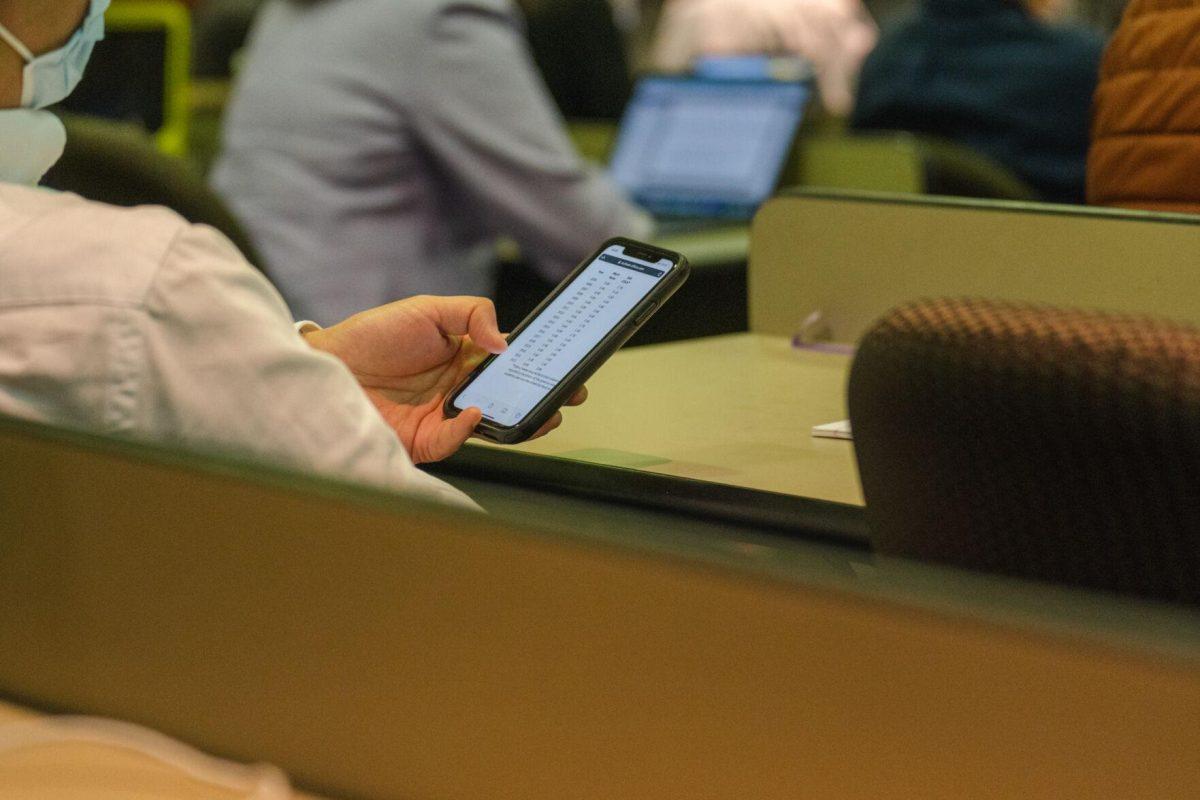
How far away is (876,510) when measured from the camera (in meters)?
0.64

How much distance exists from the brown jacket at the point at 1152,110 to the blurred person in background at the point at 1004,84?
1507 millimetres

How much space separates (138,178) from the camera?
1985mm

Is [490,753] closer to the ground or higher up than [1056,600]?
closer to the ground

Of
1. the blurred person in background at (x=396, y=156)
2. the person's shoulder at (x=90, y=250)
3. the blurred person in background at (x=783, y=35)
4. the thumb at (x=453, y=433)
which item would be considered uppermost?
the person's shoulder at (x=90, y=250)

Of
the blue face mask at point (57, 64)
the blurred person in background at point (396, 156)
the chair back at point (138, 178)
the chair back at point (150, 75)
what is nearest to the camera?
the blue face mask at point (57, 64)

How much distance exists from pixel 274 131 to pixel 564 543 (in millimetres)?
2062

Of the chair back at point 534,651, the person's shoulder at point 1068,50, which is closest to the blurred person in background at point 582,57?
the person's shoulder at point 1068,50

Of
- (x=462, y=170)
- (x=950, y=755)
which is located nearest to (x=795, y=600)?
(x=950, y=755)

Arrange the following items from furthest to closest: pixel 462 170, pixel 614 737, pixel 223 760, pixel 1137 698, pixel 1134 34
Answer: pixel 462 170 < pixel 1134 34 < pixel 223 760 < pixel 614 737 < pixel 1137 698

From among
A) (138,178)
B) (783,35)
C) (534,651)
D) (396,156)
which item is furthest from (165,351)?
(783,35)

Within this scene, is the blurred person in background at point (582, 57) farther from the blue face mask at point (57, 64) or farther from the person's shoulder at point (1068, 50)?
the blue face mask at point (57, 64)

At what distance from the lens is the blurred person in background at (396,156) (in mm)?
2383

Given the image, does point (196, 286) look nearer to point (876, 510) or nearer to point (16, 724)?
point (16, 724)

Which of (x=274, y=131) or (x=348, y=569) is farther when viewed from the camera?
(x=274, y=131)
